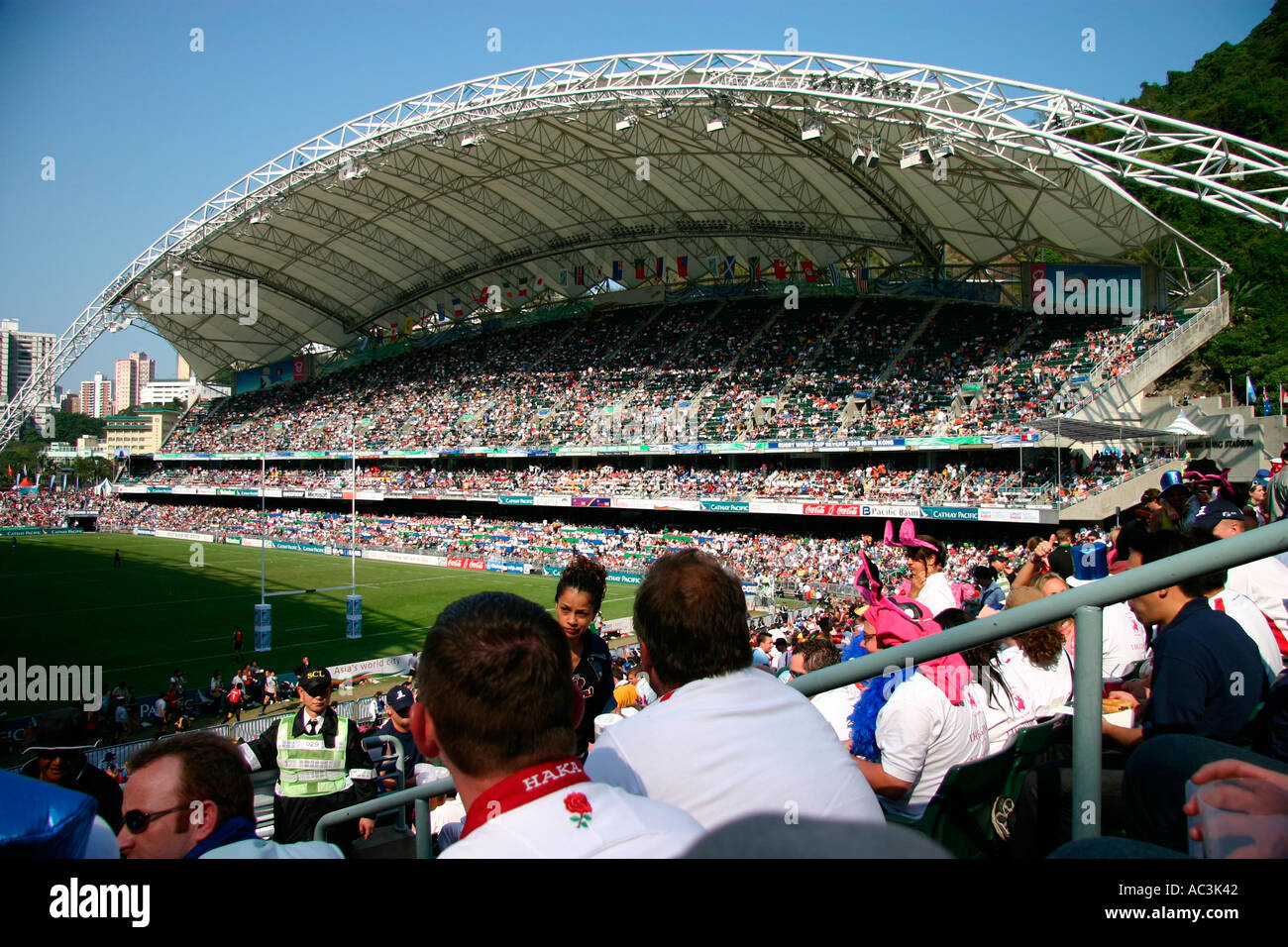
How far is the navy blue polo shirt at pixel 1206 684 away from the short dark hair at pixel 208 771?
2807 mm

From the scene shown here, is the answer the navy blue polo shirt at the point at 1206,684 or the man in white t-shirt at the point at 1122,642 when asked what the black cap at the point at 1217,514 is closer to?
the man in white t-shirt at the point at 1122,642

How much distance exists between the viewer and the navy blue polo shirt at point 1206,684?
2.61 metres

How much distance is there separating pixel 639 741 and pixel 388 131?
3720 cm

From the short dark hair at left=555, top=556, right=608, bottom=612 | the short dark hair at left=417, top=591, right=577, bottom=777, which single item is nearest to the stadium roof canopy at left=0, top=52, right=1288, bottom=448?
the short dark hair at left=555, top=556, right=608, bottom=612

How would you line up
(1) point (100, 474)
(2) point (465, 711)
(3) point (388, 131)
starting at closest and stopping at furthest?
(2) point (465, 711)
(3) point (388, 131)
(1) point (100, 474)

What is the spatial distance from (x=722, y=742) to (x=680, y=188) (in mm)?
40940

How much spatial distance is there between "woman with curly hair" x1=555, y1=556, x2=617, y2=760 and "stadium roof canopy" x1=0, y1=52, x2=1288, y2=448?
2150cm

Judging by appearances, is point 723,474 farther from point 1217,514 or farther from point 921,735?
point 921,735

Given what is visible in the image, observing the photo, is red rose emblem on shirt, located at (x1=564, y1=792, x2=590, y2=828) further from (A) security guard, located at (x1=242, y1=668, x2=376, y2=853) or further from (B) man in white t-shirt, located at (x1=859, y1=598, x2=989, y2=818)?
(A) security guard, located at (x1=242, y1=668, x2=376, y2=853)

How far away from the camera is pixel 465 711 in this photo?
1.74 m

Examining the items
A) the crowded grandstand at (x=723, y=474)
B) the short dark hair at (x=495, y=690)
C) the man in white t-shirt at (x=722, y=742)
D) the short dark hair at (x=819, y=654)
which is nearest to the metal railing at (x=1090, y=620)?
the crowded grandstand at (x=723, y=474)

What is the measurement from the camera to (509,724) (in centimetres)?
171

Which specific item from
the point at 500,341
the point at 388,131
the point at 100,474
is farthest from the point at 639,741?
the point at 100,474
